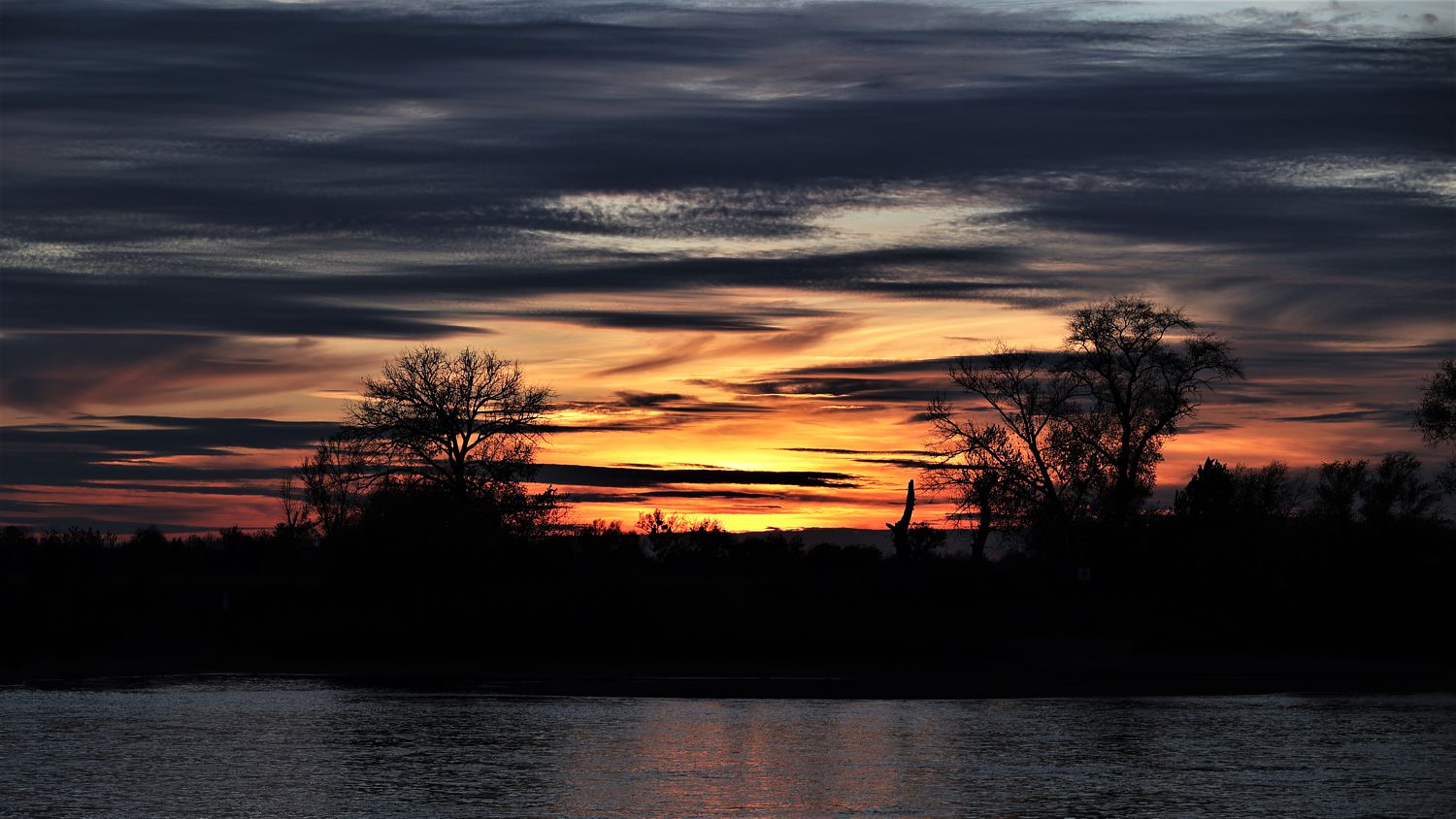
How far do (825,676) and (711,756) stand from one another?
41.5 feet

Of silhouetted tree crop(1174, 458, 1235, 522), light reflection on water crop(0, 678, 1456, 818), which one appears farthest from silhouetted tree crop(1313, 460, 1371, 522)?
light reflection on water crop(0, 678, 1456, 818)

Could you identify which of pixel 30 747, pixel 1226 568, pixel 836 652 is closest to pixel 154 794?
pixel 30 747

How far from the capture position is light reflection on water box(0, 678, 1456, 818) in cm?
1588

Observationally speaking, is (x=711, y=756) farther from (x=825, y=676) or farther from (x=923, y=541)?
(x=923, y=541)

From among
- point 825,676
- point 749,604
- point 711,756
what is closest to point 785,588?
point 749,604

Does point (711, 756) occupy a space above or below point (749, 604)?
below

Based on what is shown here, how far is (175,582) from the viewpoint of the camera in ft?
182

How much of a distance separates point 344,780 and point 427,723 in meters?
5.43

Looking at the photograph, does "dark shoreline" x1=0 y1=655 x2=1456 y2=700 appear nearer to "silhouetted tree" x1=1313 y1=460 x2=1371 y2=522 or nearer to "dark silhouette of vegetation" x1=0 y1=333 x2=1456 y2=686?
"dark silhouette of vegetation" x1=0 y1=333 x2=1456 y2=686

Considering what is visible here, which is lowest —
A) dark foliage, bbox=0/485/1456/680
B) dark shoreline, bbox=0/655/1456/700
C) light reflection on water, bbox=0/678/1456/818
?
light reflection on water, bbox=0/678/1456/818

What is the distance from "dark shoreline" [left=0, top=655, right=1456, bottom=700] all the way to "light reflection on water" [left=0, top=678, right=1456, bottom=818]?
1877 millimetres

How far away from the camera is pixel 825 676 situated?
31.8 meters

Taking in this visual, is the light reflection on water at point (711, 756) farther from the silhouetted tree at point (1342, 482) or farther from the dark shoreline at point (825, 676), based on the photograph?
the silhouetted tree at point (1342, 482)

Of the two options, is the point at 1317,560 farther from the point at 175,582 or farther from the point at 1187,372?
the point at 175,582
